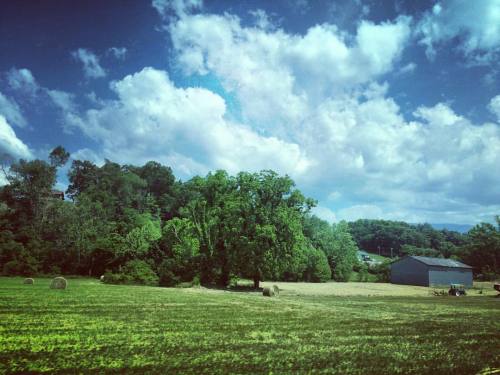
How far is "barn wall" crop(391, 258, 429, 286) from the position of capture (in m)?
79.9

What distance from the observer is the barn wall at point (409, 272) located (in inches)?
3145

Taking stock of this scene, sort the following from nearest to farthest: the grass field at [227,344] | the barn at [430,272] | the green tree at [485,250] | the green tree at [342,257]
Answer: the grass field at [227,344] < the barn at [430,272] < the green tree at [342,257] < the green tree at [485,250]

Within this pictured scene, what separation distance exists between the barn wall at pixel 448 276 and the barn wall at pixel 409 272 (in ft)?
4.92

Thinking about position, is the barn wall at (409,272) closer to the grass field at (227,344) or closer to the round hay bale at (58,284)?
the grass field at (227,344)

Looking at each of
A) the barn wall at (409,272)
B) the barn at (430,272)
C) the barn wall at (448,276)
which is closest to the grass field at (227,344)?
the barn at (430,272)

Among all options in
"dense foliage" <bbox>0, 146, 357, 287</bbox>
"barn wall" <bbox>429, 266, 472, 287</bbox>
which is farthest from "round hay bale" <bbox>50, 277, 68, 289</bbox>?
"barn wall" <bbox>429, 266, 472, 287</bbox>

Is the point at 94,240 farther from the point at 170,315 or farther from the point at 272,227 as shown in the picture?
the point at 170,315

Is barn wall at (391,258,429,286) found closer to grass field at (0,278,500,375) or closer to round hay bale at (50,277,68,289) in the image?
grass field at (0,278,500,375)

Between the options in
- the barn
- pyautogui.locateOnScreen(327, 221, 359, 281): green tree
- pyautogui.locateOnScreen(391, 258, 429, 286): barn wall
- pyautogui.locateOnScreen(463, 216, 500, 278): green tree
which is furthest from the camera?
pyautogui.locateOnScreen(463, 216, 500, 278): green tree

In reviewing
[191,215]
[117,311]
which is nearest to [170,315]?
[117,311]

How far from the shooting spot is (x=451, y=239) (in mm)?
196375

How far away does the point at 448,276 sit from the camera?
8131 cm

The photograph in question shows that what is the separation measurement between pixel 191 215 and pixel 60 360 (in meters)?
49.3

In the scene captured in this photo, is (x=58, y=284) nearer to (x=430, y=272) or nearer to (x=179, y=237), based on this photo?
(x=179, y=237)
